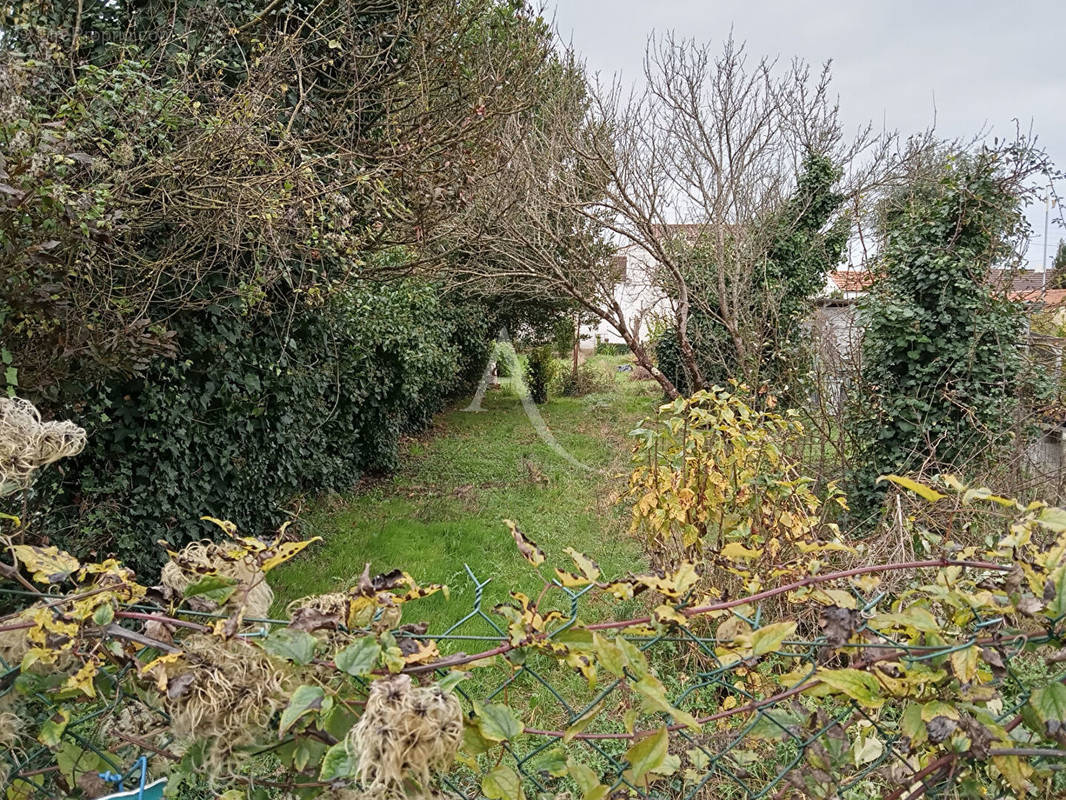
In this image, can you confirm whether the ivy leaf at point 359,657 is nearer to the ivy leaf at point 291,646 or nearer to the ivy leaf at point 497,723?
the ivy leaf at point 291,646

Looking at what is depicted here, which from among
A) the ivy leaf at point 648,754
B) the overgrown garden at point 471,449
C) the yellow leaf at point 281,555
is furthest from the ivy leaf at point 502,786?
the yellow leaf at point 281,555

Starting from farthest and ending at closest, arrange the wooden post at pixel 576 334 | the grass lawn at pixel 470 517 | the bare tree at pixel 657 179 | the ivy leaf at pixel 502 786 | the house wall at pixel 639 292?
the wooden post at pixel 576 334 < the house wall at pixel 639 292 < the bare tree at pixel 657 179 < the grass lawn at pixel 470 517 < the ivy leaf at pixel 502 786

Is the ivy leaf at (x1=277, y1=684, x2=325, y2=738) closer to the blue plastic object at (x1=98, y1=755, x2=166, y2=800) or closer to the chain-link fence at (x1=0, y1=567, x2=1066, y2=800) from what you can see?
the chain-link fence at (x1=0, y1=567, x2=1066, y2=800)

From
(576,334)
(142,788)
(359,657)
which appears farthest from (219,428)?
(576,334)

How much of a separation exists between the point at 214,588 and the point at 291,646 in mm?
187

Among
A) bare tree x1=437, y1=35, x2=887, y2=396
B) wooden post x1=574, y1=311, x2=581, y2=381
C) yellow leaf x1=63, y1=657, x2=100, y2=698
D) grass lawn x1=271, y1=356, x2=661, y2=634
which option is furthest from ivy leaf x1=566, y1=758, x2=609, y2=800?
wooden post x1=574, y1=311, x2=581, y2=381

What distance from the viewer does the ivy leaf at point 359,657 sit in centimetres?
80

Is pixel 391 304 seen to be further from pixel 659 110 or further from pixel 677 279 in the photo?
pixel 659 110

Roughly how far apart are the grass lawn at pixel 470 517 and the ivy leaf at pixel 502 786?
3.03 metres

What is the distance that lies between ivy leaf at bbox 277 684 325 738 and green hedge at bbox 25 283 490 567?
290cm

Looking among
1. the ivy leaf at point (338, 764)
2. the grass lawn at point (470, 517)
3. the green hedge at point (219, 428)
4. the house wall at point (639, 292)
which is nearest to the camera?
the ivy leaf at point (338, 764)

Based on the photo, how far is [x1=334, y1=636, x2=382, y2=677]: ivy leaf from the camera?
2.63 ft

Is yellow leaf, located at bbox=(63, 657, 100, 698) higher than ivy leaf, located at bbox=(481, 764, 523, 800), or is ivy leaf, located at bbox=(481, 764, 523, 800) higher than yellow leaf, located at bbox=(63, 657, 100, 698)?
yellow leaf, located at bbox=(63, 657, 100, 698)

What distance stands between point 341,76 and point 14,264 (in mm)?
3319
